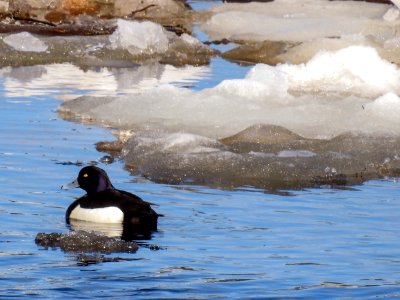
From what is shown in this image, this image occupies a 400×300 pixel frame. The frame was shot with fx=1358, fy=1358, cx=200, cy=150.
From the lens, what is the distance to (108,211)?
9.92 meters

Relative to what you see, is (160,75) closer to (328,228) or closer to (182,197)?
(182,197)

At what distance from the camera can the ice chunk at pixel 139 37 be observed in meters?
18.6

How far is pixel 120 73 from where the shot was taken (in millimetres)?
17906

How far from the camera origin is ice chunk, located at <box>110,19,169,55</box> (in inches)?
733

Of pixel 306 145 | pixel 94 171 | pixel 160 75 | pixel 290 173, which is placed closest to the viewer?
pixel 94 171

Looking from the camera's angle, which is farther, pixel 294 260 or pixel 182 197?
pixel 182 197

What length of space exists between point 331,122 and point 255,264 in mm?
4783

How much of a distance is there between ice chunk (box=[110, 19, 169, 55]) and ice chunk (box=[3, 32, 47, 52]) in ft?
3.72

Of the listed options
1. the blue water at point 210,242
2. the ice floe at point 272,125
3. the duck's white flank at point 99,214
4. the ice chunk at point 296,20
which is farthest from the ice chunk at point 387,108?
the ice chunk at point 296,20

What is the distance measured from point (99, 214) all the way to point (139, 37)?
30.3 ft

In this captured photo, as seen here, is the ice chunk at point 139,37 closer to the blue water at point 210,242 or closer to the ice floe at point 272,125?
the ice floe at point 272,125

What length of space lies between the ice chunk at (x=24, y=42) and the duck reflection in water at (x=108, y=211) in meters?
8.14

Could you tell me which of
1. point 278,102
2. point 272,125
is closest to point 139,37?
point 278,102

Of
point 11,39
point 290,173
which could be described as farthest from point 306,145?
point 11,39
